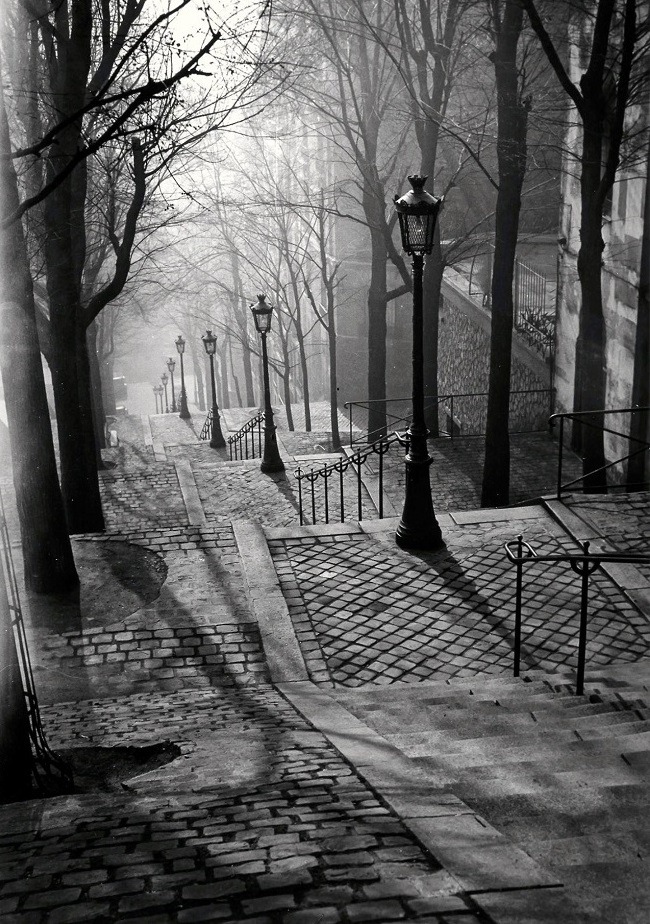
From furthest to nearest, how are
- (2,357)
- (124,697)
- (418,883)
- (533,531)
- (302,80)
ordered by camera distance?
(302,80), (533,531), (2,357), (124,697), (418,883)

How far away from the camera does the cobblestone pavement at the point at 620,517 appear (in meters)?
8.80

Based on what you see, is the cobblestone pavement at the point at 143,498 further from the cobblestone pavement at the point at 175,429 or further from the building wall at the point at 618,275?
the cobblestone pavement at the point at 175,429

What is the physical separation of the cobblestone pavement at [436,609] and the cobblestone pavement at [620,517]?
1.37 ft

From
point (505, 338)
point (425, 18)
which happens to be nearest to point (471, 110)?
point (425, 18)

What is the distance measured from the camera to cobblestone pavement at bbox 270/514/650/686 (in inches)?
274

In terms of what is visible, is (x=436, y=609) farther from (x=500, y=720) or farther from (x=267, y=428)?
(x=267, y=428)

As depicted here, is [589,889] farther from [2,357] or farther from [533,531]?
[2,357]

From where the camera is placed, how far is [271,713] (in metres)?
6.08

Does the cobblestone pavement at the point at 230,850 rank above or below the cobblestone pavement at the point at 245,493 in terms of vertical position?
above

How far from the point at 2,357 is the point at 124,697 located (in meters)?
3.43

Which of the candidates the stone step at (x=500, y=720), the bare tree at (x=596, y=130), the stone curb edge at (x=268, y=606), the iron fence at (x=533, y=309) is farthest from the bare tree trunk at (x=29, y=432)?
the iron fence at (x=533, y=309)

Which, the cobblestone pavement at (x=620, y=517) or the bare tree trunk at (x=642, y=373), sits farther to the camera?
the bare tree trunk at (x=642, y=373)

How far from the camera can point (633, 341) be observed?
14.1m

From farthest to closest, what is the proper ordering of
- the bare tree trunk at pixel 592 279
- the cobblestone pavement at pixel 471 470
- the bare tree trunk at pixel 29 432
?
the cobblestone pavement at pixel 471 470, the bare tree trunk at pixel 592 279, the bare tree trunk at pixel 29 432
